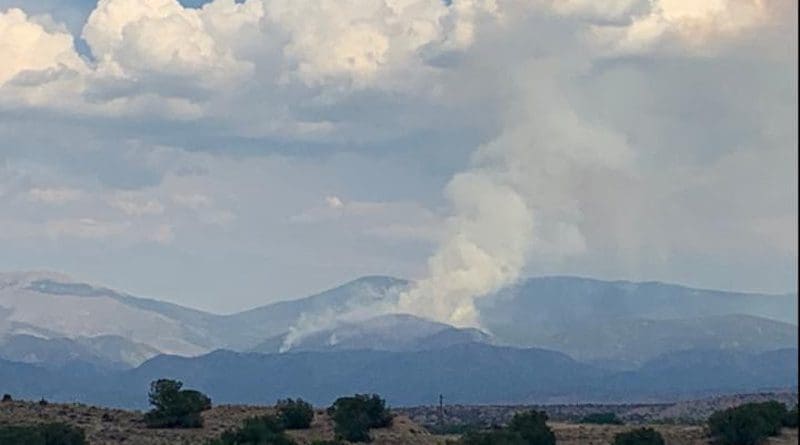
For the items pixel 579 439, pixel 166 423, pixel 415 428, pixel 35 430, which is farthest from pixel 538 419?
pixel 35 430

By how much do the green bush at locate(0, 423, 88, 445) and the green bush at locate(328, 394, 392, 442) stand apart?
533 inches

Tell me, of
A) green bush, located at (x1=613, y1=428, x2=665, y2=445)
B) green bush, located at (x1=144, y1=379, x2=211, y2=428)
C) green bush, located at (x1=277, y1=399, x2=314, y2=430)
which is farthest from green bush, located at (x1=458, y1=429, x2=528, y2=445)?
green bush, located at (x1=144, y1=379, x2=211, y2=428)

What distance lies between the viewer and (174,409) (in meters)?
82.9

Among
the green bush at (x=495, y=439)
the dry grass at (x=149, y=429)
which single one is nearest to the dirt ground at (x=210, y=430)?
the dry grass at (x=149, y=429)

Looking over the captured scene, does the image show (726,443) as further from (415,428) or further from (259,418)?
(259,418)

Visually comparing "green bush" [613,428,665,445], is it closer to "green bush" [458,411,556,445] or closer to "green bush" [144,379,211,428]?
"green bush" [458,411,556,445]

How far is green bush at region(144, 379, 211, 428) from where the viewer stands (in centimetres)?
8294

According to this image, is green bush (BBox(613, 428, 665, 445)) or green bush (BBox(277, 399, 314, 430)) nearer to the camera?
green bush (BBox(613, 428, 665, 445))

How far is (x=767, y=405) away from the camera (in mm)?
86250

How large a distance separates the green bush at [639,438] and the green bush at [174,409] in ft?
79.0

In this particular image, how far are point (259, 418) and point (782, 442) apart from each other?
28.5 metres

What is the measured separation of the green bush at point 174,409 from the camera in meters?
82.9

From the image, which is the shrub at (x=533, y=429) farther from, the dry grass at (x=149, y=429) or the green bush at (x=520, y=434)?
the dry grass at (x=149, y=429)

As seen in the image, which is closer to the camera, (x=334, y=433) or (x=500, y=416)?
(x=334, y=433)
